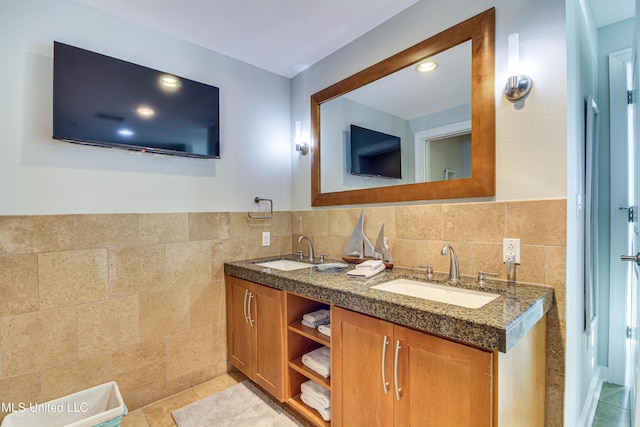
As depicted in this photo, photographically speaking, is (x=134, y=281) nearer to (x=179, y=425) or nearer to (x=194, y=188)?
(x=194, y=188)

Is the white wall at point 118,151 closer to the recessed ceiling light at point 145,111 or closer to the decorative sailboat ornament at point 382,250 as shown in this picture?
the recessed ceiling light at point 145,111

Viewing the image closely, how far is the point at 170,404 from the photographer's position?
1.99m

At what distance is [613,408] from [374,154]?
223 cm

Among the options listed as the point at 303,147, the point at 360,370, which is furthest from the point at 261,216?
the point at 360,370

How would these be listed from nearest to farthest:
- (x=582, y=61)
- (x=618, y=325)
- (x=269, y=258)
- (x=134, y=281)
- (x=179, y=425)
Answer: (x=582, y=61)
(x=179, y=425)
(x=134, y=281)
(x=618, y=325)
(x=269, y=258)

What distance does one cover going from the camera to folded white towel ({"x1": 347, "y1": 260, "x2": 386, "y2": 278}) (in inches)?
66.8

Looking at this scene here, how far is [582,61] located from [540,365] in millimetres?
1604

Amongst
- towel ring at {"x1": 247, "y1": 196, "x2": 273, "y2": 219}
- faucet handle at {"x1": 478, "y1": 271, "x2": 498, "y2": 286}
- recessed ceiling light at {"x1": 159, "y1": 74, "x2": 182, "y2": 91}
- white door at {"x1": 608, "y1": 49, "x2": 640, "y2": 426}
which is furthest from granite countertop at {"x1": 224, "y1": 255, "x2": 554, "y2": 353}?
recessed ceiling light at {"x1": 159, "y1": 74, "x2": 182, "y2": 91}

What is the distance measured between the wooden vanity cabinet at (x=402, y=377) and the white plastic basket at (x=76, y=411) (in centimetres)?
114

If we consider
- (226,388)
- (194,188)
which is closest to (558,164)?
(194,188)

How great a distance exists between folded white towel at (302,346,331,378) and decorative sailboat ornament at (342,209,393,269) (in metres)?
0.63

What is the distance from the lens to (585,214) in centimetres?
166

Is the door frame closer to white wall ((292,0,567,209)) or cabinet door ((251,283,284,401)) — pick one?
white wall ((292,0,567,209))

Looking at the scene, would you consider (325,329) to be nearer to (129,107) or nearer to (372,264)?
(372,264)
